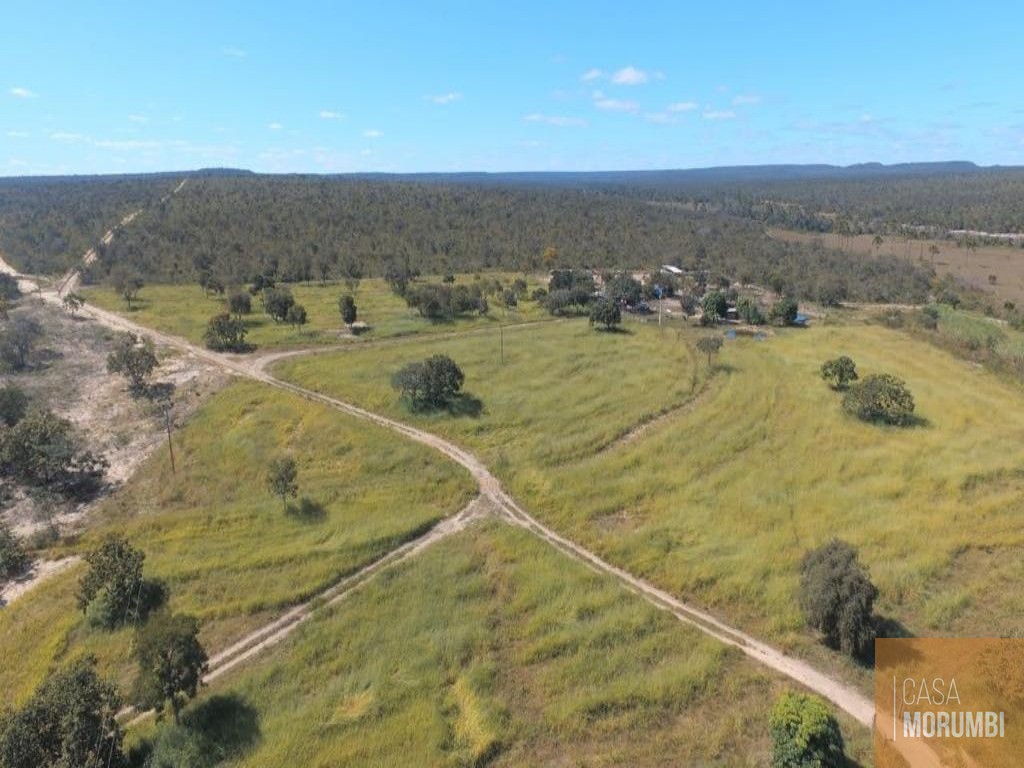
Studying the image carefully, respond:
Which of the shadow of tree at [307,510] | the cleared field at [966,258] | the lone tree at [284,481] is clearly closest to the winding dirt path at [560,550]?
the shadow of tree at [307,510]

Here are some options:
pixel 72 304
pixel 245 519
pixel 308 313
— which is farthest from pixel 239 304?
pixel 245 519

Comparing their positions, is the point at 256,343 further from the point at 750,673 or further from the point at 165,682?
the point at 750,673

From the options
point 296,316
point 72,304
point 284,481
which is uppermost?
point 72,304

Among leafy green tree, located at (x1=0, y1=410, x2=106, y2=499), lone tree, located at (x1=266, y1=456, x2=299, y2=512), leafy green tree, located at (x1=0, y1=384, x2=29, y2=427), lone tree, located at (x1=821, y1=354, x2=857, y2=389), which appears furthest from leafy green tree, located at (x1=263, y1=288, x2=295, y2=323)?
lone tree, located at (x1=821, y1=354, x2=857, y2=389)

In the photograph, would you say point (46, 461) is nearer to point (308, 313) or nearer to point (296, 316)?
point (296, 316)

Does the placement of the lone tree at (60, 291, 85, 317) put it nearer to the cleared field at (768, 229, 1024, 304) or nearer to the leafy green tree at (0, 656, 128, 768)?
the leafy green tree at (0, 656, 128, 768)

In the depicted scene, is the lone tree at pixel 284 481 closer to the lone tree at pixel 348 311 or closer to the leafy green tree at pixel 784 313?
the lone tree at pixel 348 311

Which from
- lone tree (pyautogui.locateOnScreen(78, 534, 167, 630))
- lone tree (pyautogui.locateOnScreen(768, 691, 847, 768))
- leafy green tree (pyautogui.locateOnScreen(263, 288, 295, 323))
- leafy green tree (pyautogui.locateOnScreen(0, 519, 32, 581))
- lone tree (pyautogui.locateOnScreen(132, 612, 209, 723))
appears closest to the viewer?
lone tree (pyautogui.locateOnScreen(768, 691, 847, 768))
